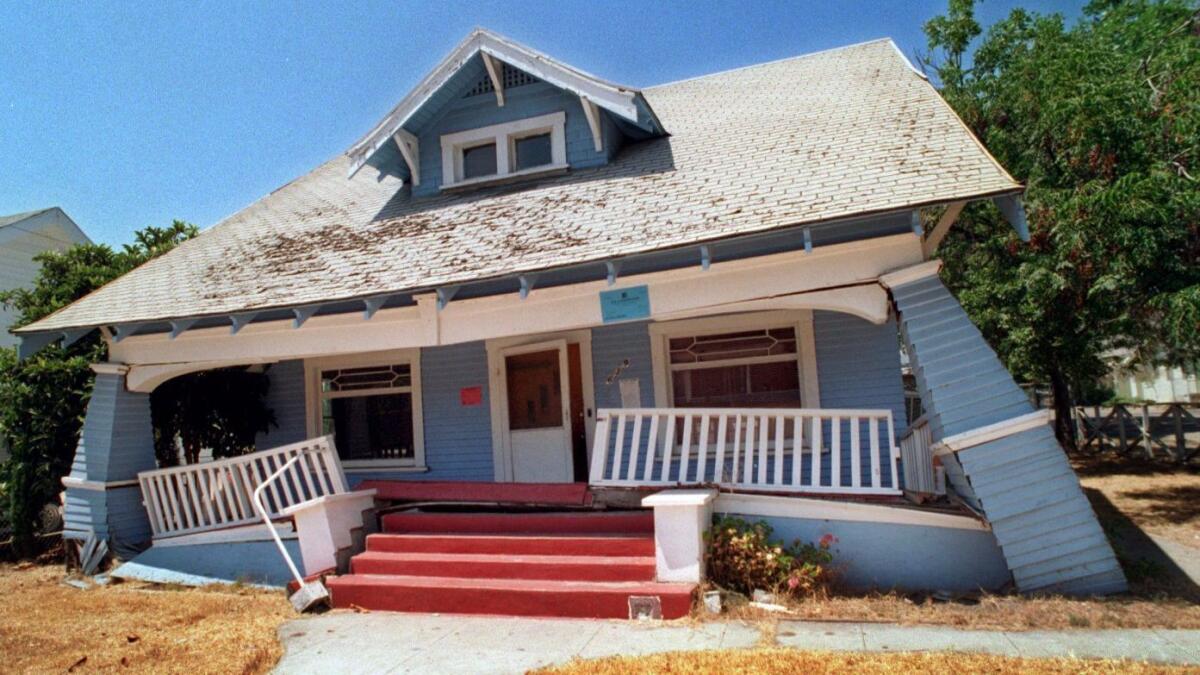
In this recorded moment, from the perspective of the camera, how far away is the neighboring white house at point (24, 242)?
2039cm

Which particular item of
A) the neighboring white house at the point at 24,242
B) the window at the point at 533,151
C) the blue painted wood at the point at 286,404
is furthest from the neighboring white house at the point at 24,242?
the window at the point at 533,151

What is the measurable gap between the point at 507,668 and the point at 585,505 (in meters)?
2.60

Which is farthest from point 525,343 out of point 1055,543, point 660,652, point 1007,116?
point 1007,116

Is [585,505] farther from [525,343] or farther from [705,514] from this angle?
[525,343]

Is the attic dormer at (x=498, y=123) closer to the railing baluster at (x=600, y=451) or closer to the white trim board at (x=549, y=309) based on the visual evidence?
the white trim board at (x=549, y=309)

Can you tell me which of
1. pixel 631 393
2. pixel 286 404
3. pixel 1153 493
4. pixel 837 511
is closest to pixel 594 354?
pixel 631 393

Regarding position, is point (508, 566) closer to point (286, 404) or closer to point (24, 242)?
point (286, 404)

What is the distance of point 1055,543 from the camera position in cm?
594

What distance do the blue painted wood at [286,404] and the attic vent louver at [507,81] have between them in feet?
16.1

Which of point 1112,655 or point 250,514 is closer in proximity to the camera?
point 1112,655

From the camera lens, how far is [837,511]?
263 inches

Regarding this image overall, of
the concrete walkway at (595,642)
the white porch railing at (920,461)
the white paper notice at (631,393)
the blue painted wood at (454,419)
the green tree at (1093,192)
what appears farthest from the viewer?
the blue painted wood at (454,419)

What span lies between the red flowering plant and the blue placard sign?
7.48 ft

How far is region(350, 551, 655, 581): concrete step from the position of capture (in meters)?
6.48
